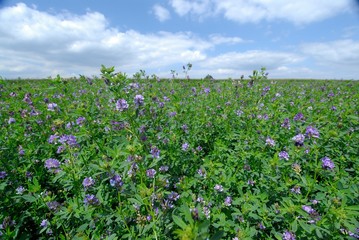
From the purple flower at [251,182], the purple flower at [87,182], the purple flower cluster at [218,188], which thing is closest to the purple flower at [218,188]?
the purple flower cluster at [218,188]

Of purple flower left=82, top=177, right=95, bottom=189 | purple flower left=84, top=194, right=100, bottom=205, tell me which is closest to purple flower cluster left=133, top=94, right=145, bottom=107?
purple flower left=82, top=177, right=95, bottom=189

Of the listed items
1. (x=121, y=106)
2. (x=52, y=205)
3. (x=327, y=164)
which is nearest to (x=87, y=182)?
(x=52, y=205)

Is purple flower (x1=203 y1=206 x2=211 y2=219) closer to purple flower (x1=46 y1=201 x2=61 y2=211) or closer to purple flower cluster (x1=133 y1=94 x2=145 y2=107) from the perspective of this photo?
purple flower cluster (x1=133 y1=94 x2=145 y2=107)

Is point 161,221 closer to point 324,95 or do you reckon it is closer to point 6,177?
point 6,177

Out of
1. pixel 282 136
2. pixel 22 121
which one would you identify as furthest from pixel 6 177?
pixel 282 136

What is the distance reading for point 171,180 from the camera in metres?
3.15

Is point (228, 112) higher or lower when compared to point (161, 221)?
higher

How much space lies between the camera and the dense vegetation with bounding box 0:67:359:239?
2191 millimetres

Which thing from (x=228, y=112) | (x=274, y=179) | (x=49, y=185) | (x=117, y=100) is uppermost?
(x=117, y=100)

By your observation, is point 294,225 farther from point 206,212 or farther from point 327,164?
point 327,164

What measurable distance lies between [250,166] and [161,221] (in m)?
1.67

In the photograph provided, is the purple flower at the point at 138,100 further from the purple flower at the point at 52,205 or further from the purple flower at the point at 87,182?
the purple flower at the point at 52,205

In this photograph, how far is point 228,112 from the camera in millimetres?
5129

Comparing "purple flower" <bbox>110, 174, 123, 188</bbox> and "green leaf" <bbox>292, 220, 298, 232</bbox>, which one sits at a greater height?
"purple flower" <bbox>110, 174, 123, 188</bbox>
